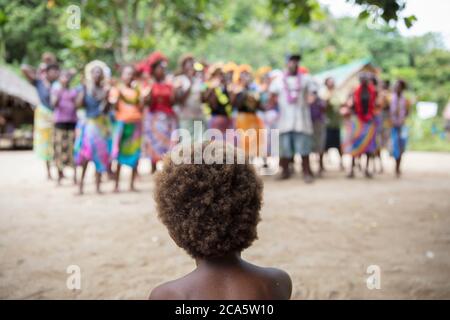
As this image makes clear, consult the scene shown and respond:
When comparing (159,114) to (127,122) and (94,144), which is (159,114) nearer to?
(127,122)

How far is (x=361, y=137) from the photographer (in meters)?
7.87

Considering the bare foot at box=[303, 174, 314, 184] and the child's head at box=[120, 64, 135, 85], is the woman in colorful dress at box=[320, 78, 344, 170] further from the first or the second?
the child's head at box=[120, 64, 135, 85]

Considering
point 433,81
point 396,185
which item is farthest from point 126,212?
point 433,81

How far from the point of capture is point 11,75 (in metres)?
16.8

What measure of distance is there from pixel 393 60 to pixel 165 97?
868 inches

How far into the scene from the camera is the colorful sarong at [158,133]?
6.54m

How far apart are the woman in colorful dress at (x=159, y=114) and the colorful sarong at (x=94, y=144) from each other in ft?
2.38

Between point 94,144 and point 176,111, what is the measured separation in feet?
5.13

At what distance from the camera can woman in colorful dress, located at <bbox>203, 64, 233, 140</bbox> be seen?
264 inches

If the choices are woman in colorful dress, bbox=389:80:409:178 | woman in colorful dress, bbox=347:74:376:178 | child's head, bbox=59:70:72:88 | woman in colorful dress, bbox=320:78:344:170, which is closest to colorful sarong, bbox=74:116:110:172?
child's head, bbox=59:70:72:88

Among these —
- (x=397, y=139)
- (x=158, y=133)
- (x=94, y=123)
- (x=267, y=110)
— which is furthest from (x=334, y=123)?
(x=94, y=123)

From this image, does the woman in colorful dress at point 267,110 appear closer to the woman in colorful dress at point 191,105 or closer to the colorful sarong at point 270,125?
the colorful sarong at point 270,125

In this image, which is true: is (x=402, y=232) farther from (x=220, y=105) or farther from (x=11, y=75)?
(x=11, y=75)

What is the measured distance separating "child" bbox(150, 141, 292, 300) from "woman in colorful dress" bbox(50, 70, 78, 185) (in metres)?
5.73
